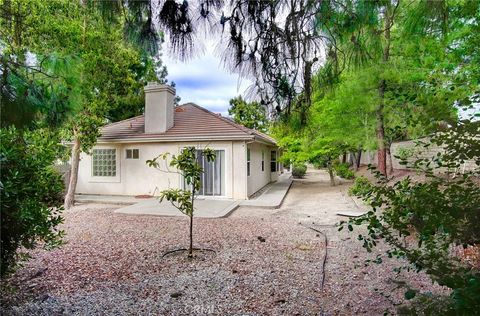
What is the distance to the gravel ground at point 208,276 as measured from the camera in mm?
3551

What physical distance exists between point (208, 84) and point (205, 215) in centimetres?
591

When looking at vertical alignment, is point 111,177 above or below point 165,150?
below

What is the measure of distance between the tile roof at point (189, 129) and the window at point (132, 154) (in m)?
0.60

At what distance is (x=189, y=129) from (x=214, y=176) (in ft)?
7.17

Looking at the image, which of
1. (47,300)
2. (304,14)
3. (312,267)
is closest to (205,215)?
(312,267)

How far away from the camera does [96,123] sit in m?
10.8

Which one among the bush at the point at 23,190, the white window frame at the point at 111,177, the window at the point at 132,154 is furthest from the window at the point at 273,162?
the bush at the point at 23,190

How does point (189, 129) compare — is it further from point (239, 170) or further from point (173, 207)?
point (173, 207)

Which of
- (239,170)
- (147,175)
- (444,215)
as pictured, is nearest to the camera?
(444,215)

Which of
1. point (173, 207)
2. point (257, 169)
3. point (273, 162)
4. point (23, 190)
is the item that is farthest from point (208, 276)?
point (273, 162)

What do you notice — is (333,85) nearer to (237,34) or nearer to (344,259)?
(237,34)

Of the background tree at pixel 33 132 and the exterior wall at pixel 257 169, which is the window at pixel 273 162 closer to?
the exterior wall at pixel 257 169

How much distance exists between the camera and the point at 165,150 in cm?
1240

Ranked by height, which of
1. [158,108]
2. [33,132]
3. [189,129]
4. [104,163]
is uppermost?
[158,108]
